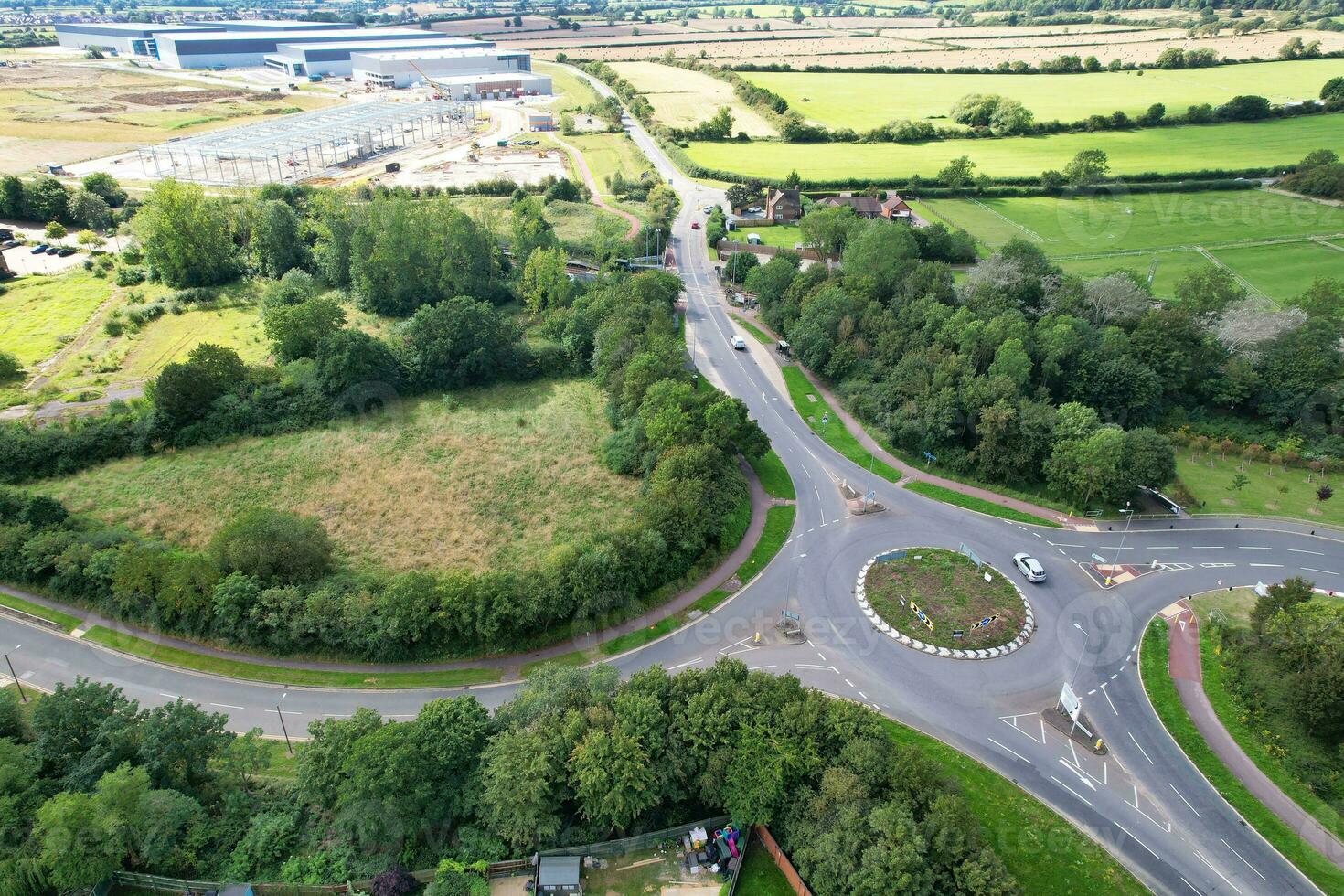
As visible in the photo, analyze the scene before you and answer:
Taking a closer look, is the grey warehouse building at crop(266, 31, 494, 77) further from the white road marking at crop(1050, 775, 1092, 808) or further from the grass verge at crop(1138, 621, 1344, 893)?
the white road marking at crop(1050, 775, 1092, 808)

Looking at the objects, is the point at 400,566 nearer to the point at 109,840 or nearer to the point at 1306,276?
the point at 109,840

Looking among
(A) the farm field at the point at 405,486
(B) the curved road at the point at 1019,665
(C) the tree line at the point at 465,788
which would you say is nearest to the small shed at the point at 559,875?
(C) the tree line at the point at 465,788

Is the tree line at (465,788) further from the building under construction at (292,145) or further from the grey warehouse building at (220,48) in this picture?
the grey warehouse building at (220,48)

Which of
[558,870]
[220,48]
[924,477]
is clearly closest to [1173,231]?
[924,477]

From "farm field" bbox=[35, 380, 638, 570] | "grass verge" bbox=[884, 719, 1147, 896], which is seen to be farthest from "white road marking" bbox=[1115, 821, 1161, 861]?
"farm field" bbox=[35, 380, 638, 570]

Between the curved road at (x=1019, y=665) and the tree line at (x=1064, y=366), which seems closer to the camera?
the curved road at (x=1019, y=665)

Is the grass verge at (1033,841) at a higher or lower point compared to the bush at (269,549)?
lower

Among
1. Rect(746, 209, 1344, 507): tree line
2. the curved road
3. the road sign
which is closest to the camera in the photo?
the curved road
